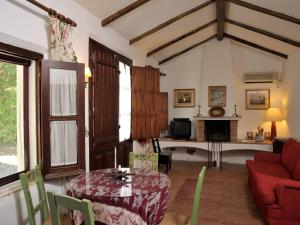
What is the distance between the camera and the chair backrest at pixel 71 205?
132 cm

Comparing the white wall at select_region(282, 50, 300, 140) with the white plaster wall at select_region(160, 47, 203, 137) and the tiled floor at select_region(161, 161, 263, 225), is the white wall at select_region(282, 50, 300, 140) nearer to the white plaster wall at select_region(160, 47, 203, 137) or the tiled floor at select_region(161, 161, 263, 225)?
the tiled floor at select_region(161, 161, 263, 225)

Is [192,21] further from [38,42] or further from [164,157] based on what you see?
[38,42]

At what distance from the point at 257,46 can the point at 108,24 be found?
3956 millimetres

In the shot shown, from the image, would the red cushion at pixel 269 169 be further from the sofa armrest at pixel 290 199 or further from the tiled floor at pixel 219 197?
the sofa armrest at pixel 290 199

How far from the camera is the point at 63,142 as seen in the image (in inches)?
110

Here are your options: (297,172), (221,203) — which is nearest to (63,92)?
(221,203)

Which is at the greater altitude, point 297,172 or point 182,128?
point 182,128


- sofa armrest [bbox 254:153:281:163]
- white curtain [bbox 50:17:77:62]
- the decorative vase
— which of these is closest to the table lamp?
the decorative vase

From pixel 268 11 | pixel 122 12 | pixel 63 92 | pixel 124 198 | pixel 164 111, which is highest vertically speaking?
pixel 268 11

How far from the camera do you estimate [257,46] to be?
247 inches

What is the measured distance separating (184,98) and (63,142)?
4.80m

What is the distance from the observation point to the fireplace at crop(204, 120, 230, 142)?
21.5 ft

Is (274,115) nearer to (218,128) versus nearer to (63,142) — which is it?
(218,128)

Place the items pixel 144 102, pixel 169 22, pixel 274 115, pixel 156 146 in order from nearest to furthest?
pixel 169 22 → pixel 144 102 → pixel 274 115 → pixel 156 146
